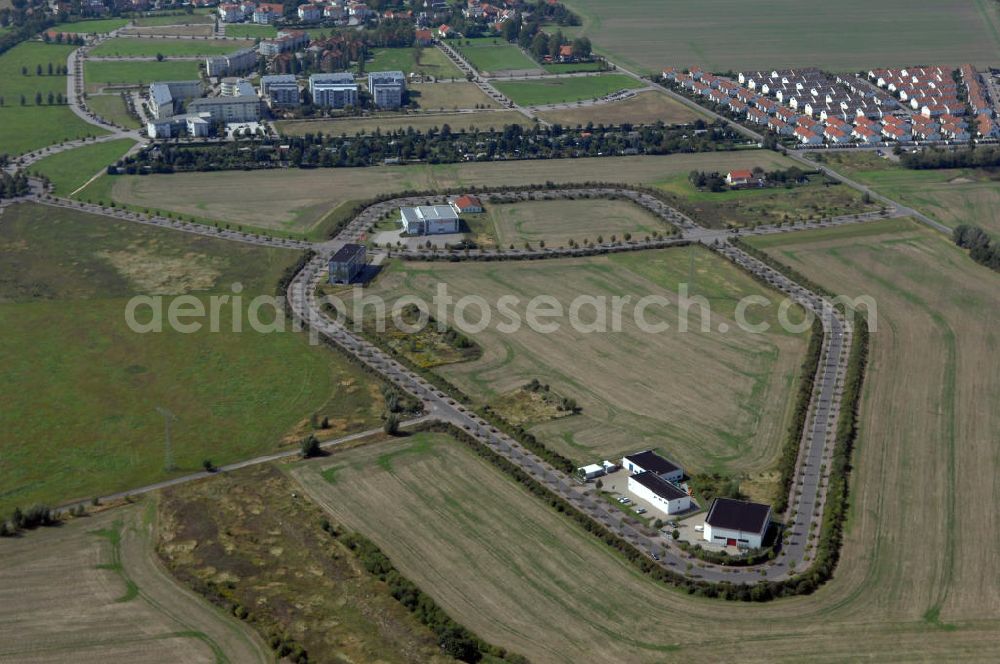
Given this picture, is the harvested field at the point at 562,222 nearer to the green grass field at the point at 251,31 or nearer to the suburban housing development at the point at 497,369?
the suburban housing development at the point at 497,369

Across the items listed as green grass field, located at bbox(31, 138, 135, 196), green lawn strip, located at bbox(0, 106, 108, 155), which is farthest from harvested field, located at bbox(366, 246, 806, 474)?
green lawn strip, located at bbox(0, 106, 108, 155)

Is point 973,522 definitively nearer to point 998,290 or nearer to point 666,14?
point 998,290

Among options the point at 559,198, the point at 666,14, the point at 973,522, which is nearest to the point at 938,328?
the point at 973,522

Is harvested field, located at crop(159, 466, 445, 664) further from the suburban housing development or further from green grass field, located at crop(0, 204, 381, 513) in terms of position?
green grass field, located at crop(0, 204, 381, 513)

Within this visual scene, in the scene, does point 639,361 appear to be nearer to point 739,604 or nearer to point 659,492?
point 659,492

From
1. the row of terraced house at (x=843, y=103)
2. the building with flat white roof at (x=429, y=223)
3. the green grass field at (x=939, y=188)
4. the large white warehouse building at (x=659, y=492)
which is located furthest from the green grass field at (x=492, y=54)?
the large white warehouse building at (x=659, y=492)
